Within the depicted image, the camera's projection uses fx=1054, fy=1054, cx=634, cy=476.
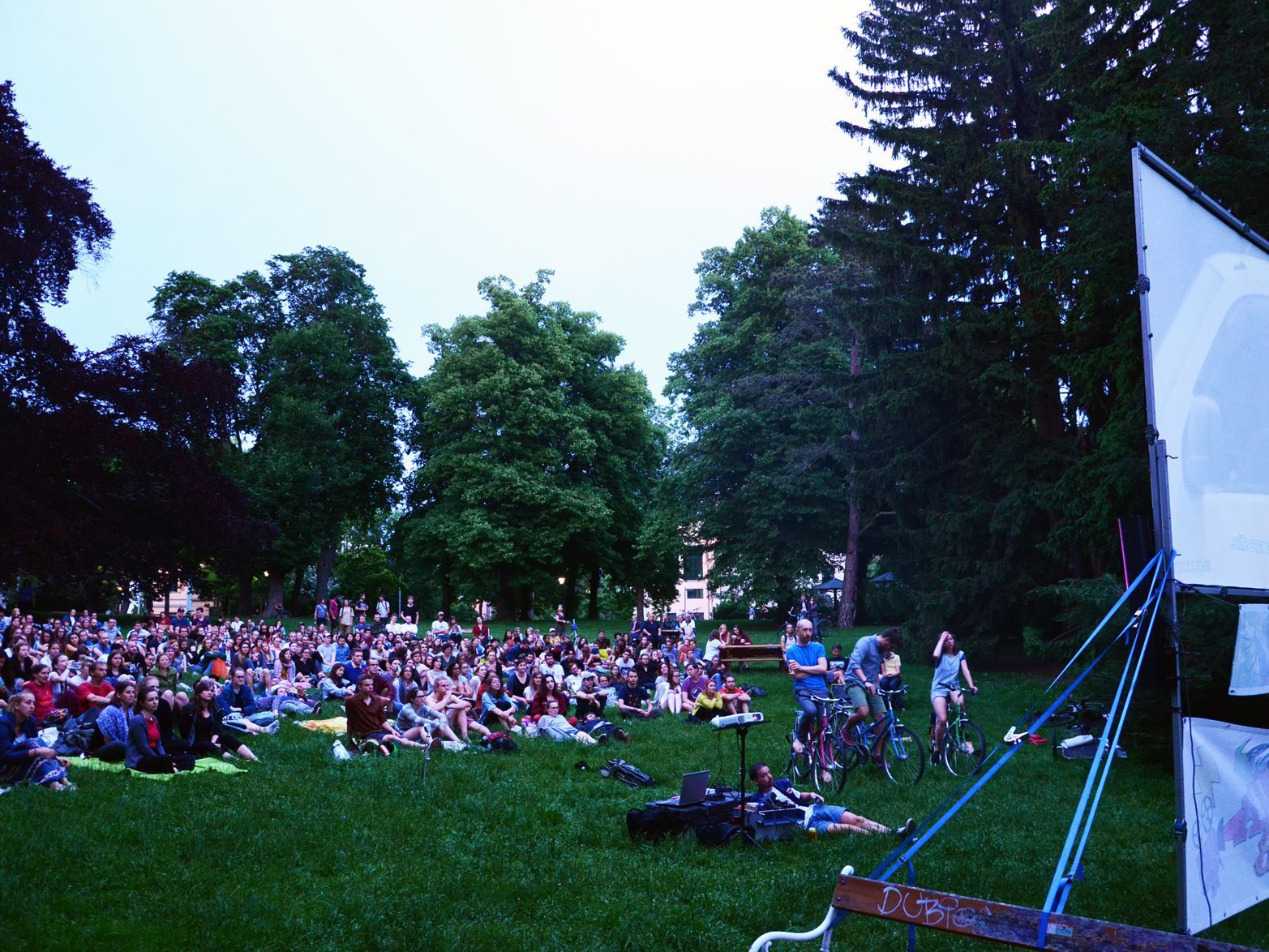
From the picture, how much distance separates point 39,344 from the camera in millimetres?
25625

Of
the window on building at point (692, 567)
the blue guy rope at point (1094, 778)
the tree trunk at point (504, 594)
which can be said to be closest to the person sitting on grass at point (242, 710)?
the blue guy rope at point (1094, 778)

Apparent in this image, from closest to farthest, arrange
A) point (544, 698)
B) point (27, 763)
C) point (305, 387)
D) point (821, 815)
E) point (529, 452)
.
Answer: point (821, 815), point (27, 763), point (544, 698), point (529, 452), point (305, 387)

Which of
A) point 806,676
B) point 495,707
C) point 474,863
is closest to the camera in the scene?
point 474,863

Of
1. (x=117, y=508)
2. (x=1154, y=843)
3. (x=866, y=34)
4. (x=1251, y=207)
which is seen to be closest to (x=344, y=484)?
(x=117, y=508)

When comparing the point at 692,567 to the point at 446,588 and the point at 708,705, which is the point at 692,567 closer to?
the point at 446,588

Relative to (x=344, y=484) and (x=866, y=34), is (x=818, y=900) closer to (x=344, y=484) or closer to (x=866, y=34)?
(x=866, y=34)

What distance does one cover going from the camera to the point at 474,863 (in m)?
8.22

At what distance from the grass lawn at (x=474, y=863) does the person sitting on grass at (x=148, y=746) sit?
1.90 ft

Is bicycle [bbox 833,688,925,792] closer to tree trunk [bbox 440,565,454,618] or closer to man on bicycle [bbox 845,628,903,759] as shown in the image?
man on bicycle [bbox 845,628,903,759]

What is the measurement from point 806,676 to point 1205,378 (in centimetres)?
701

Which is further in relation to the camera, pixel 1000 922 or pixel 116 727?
pixel 116 727

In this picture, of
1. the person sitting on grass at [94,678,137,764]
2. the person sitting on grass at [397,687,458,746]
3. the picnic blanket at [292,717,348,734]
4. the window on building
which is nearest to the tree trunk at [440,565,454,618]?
the window on building

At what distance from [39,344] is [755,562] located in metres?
22.0

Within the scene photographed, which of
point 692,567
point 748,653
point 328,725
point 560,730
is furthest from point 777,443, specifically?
point 328,725
